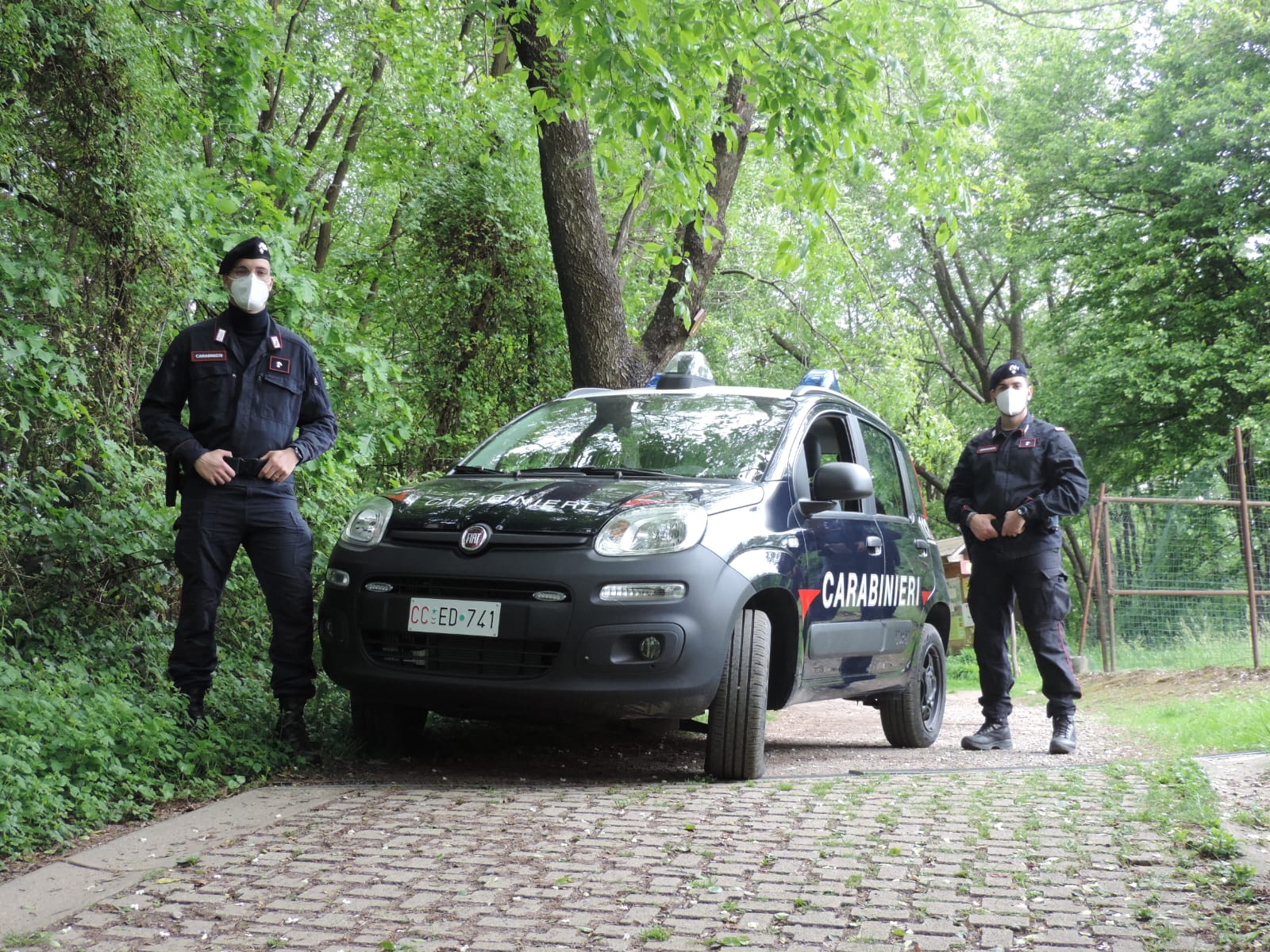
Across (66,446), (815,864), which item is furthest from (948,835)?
(66,446)

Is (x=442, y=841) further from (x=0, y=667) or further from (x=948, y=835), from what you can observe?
(x=0, y=667)

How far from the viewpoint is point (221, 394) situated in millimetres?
5391

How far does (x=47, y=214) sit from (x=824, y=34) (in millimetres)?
4604

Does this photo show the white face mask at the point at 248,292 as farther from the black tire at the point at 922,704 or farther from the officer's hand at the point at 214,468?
the black tire at the point at 922,704

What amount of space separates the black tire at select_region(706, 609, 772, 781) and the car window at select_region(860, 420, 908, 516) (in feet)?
6.07

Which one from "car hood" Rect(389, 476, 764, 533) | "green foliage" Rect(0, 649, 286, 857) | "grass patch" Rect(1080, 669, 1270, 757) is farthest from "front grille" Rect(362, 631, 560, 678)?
"grass patch" Rect(1080, 669, 1270, 757)

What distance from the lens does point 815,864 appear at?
3.95 meters

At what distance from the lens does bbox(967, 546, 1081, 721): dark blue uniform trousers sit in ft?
23.1

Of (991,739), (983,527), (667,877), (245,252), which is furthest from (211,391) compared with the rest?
(991,739)

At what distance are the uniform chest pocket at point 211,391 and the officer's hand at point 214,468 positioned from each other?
7.9 inches

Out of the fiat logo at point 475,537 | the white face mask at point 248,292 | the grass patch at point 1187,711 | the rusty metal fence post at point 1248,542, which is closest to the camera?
the fiat logo at point 475,537

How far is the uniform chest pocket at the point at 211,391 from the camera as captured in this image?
5387 millimetres

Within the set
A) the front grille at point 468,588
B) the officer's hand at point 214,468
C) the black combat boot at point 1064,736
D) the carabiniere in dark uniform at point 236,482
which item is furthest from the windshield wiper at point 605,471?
→ the black combat boot at point 1064,736

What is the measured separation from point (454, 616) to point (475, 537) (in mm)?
324
